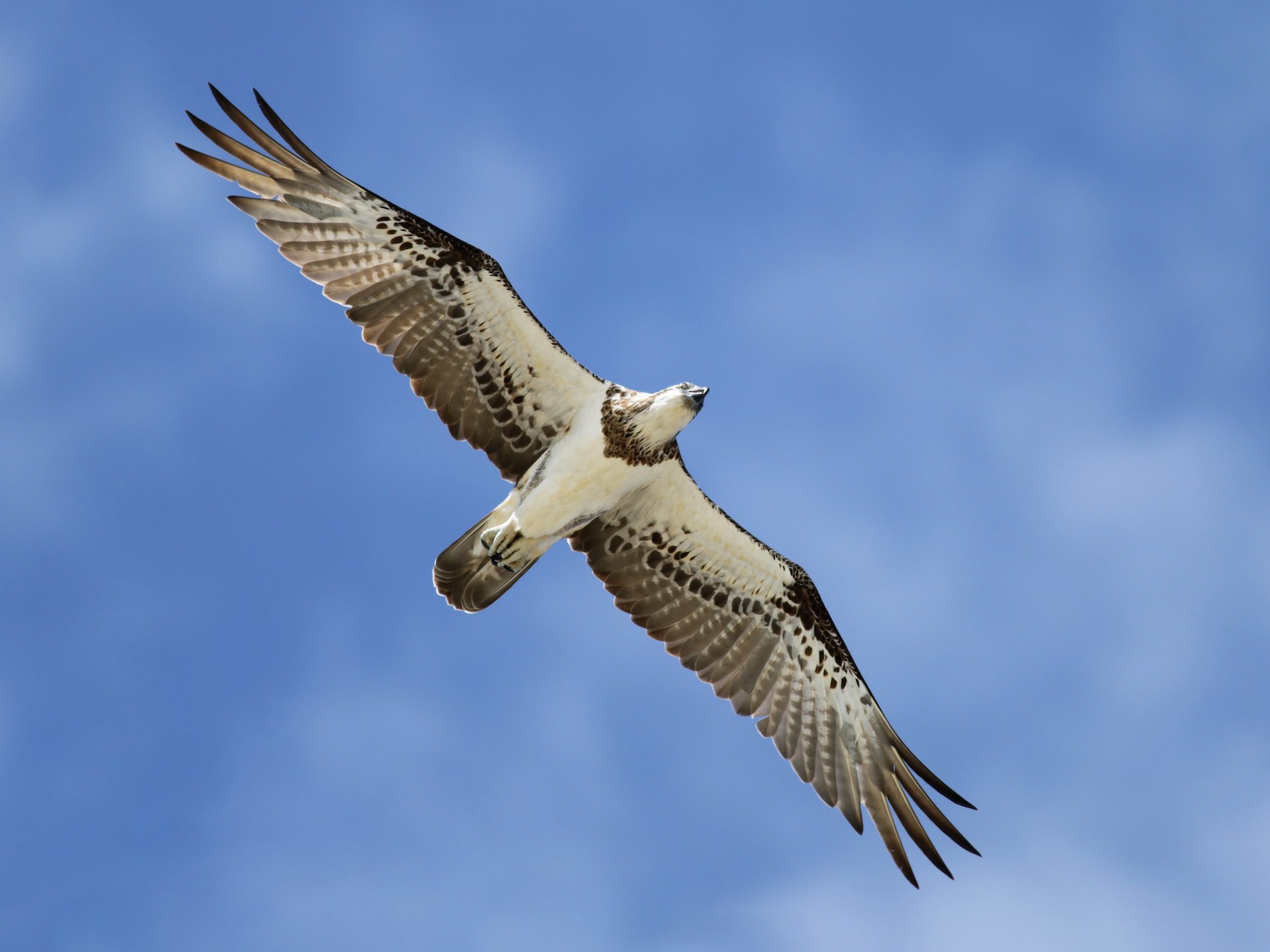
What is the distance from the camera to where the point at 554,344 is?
12.0 metres

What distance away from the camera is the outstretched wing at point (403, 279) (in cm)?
1189

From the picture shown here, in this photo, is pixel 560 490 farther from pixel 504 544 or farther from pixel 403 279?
pixel 403 279

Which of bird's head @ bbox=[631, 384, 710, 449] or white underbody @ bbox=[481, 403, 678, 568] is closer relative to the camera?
bird's head @ bbox=[631, 384, 710, 449]

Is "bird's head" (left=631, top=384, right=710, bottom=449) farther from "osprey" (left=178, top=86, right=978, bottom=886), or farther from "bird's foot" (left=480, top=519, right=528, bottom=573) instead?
"bird's foot" (left=480, top=519, right=528, bottom=573)

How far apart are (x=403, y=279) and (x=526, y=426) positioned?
1.73 meters

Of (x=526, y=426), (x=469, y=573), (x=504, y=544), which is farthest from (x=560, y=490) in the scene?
(x=469, y=573)

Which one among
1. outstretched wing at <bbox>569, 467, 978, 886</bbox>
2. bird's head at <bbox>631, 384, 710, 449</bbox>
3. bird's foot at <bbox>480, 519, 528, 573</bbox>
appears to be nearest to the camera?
bird's head at <bbox>631, 384, 710, 449</bbox>

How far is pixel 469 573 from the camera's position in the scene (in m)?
12.0

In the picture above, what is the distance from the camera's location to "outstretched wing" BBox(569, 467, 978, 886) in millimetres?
12773

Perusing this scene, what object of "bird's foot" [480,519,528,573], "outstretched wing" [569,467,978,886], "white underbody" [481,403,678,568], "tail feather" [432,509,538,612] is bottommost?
"tail feather" [432,509,538,612]

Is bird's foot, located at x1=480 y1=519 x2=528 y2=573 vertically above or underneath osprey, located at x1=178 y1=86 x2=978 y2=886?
underneath

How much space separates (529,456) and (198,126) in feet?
13.4

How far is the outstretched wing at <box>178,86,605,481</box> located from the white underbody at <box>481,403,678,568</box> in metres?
0.49

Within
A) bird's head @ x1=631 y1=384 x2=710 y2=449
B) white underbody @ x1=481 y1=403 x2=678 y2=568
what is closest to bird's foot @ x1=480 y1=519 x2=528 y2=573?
white underbody @ x1=481 y1=403 x2=678 y2=568
